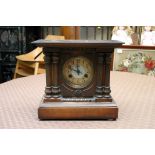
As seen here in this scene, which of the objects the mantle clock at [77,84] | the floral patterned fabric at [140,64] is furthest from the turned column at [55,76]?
the floral patterned fabric at [140,64]

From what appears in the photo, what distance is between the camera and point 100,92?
2.83 ft

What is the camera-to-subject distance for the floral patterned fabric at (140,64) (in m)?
1.95

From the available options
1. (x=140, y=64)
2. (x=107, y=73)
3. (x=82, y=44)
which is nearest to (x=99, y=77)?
(x=107, y=73)

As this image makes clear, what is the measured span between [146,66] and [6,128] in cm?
141

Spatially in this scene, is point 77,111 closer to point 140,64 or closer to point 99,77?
point 99,77

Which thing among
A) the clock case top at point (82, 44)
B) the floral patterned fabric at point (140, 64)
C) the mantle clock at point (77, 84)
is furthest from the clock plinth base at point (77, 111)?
the floral patterned fabric at point (140, 64)

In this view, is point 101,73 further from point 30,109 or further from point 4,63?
point 4,63

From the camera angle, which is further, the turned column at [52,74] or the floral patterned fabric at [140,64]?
the floral patterned fabric at [140,64]

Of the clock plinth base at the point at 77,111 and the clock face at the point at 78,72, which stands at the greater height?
the clock face at the point at 78,72

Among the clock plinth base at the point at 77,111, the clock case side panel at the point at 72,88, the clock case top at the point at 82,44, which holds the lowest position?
the clock plinth base at the point at 77,111

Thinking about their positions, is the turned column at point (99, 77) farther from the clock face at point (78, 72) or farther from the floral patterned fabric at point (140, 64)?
the floral patterned fabric at point (140, 64)

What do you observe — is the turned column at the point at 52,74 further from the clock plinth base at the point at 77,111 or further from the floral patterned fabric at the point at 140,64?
the floral patterned fabric at the point at 140,64

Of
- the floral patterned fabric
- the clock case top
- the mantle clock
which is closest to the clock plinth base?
the mantle clock

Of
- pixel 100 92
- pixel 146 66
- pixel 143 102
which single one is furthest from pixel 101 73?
pixel 146 66
